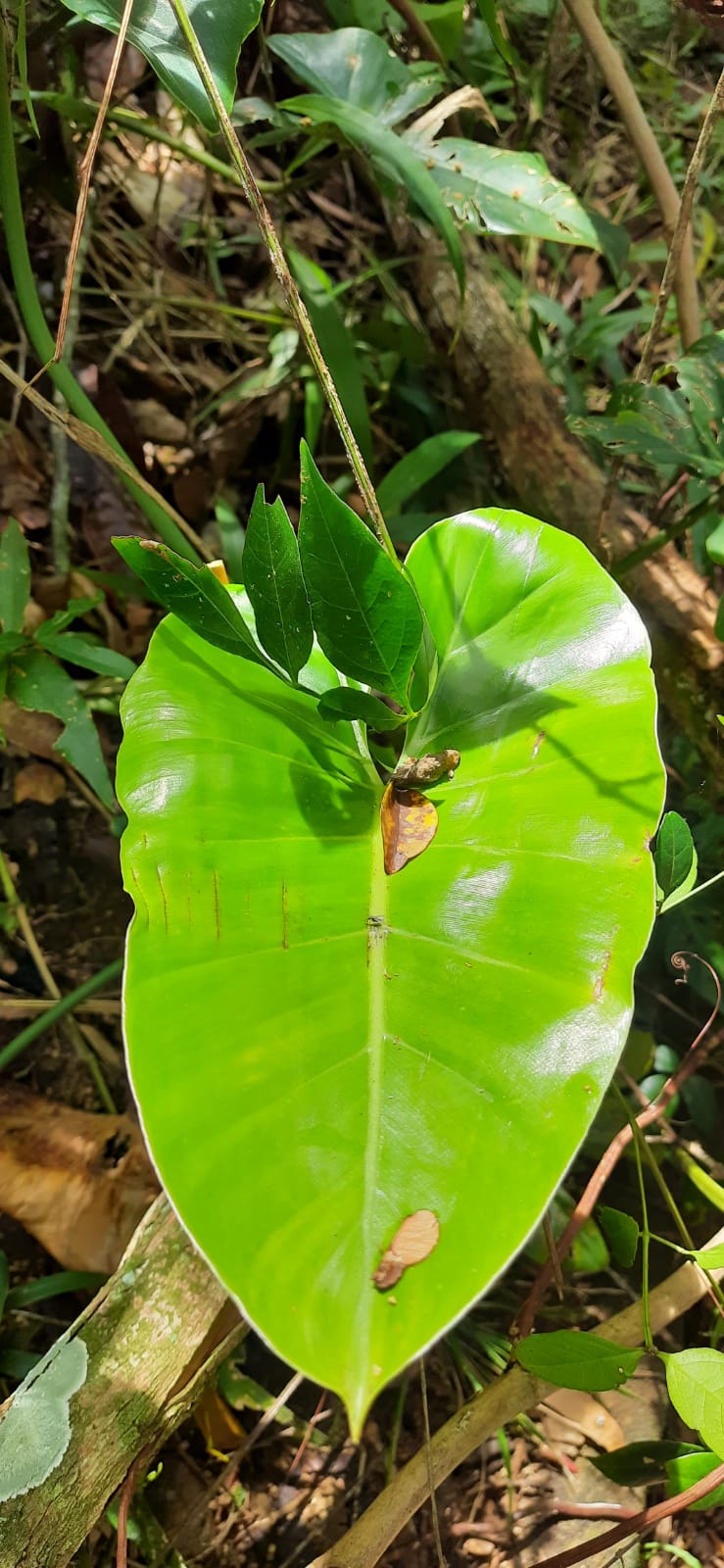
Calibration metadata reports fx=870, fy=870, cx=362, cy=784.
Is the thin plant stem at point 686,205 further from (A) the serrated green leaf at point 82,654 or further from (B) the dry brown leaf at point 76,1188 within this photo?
(B) the dry brown leaf at point 76,1188

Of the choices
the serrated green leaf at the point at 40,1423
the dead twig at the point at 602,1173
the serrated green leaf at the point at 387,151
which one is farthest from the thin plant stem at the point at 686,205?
the serrated green leaf at the point at 40,1423

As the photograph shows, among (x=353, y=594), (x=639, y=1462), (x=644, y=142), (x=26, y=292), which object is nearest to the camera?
(x=353, y=594)

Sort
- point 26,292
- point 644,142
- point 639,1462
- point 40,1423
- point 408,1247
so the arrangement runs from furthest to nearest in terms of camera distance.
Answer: point 644,142, point 26,292, point 639,1462, point 40,1423, point 408,1247

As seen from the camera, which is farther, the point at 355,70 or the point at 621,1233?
the point at 355,70

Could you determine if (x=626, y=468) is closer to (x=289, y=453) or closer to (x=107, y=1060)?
(x=289, y=453)

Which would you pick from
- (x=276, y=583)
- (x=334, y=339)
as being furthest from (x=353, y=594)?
(x=334, y=339)

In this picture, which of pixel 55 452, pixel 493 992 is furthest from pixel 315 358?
pixel 55 452

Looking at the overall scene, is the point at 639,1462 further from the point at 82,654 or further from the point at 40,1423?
the point at 82,654

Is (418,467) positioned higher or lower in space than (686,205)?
lower
